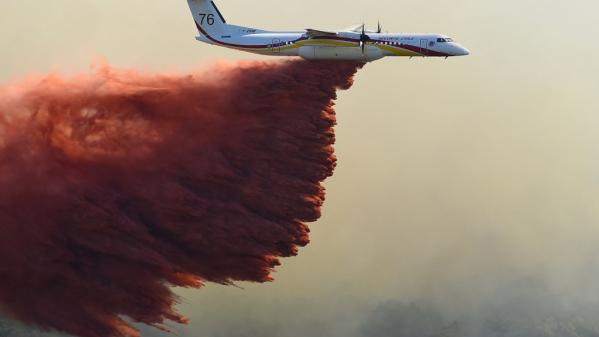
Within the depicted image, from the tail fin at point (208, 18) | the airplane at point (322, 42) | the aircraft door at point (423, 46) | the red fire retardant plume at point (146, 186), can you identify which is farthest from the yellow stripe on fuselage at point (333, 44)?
the tail fin at point (208, 18)

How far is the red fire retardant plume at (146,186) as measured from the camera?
264ft

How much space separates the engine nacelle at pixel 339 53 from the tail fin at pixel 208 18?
26.3ft

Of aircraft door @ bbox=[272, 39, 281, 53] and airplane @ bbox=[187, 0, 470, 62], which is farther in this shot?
aircraft door @ bbox=[272, 39, 281, 53]

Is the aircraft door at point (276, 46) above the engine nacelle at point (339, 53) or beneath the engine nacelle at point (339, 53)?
above

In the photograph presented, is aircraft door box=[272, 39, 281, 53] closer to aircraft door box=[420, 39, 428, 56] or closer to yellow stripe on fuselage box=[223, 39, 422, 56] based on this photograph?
yellow stripe on fuselage box=[223, 39, 422, 56]

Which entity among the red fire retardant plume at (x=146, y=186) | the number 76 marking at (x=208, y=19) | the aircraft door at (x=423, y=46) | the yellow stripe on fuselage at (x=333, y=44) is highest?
the number 76 marking at (x=208, y=19)

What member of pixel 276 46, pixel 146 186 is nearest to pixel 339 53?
pixel 276 46

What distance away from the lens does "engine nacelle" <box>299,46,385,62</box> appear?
83.2m

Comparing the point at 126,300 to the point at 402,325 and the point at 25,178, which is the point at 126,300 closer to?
the point at 25,178

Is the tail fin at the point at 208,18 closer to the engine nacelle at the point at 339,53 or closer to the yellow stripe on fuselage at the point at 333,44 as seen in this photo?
the yellow stripe on fuselage at the point at 333,44

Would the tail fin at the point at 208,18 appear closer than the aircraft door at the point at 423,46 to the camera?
No

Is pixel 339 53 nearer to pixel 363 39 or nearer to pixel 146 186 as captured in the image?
pixel 363 39

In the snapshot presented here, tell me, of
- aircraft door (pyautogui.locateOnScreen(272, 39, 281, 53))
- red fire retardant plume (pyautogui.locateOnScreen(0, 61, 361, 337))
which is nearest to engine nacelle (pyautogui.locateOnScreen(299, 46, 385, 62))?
red fire retardant plume (pyautogui.locateOnScreen(0, 61, 361, 337))

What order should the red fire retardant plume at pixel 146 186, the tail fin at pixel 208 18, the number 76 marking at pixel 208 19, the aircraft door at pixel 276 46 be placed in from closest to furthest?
the red fire retardant plume at pixel 146 186
the aircraft door at pixel 276 46
the tail fin at pixel 208 18
the number 76 marking at pixel 208 19
